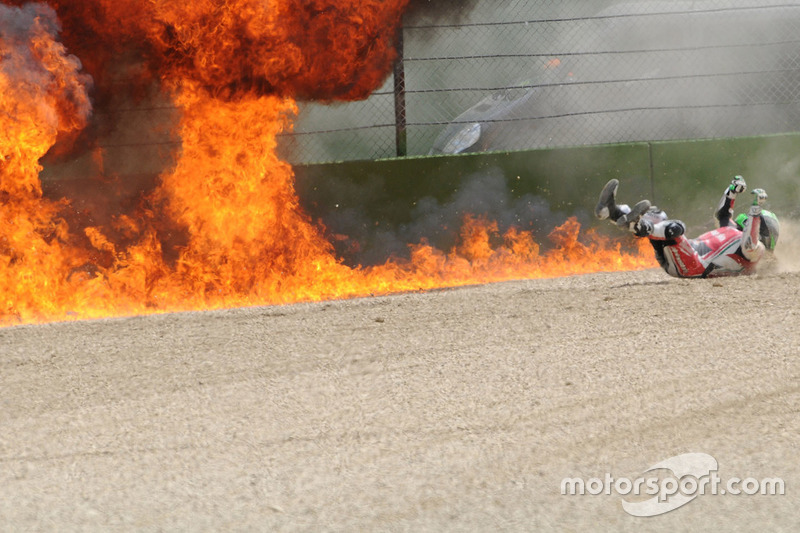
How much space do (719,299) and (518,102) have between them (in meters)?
4.80

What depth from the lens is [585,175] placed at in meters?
10.1

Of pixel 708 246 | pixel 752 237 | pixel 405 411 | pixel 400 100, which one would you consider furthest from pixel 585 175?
pixel 405 411

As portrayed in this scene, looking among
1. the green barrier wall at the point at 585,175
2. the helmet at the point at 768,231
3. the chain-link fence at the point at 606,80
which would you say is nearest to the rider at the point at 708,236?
the helmet at the point at 768,231

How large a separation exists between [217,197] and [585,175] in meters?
3.99

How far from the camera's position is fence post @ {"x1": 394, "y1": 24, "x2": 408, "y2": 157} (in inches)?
380

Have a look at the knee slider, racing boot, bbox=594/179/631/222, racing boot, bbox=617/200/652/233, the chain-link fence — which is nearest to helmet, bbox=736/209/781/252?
the knee slider

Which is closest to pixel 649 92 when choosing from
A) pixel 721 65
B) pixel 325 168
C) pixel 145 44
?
pixel 721 65

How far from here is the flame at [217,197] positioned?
8609 millimetres

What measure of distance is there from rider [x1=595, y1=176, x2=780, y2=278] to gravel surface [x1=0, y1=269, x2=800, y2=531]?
0.59 m

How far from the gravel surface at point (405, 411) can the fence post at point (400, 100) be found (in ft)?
10.5

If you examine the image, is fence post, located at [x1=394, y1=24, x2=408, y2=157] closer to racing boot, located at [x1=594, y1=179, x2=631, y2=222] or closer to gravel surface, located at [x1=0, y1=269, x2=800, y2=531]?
racing boot, located at [x1=594, y1=179, x2=631, y2=222]

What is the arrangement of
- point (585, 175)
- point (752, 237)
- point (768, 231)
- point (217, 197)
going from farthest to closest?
point (585, 175), point (217, 197), point (768, 231), point (752, 237)

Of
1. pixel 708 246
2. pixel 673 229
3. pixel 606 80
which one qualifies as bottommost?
pixel 708 246

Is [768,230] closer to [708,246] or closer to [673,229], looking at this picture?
[708,246]
